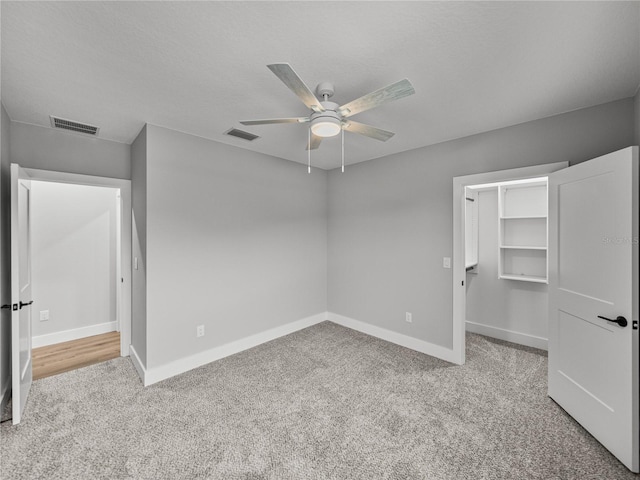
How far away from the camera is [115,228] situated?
4297 mm

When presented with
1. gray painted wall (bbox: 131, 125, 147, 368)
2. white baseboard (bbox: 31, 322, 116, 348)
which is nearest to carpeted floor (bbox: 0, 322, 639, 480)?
gray painted wall (bbox: 131, 125, 147, 368)

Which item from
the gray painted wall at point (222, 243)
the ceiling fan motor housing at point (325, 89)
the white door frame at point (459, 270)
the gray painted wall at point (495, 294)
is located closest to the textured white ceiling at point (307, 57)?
the ceiling fan motor housing at point (325, 89)

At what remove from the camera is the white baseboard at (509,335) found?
3.64 meters

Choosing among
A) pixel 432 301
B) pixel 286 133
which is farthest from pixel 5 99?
pixel 432 301

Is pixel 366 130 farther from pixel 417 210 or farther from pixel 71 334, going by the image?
pixel 71 334

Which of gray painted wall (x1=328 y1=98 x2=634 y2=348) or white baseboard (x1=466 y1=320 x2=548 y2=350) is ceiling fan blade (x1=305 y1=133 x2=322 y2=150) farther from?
white baseboard (x1=466 y1=320 x2=548 y2=350)

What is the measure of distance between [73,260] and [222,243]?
2375mm

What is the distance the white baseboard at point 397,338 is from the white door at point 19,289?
3.56 metres

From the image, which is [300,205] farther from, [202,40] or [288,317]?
[202,40]

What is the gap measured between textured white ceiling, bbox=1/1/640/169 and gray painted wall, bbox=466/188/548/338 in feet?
6.22

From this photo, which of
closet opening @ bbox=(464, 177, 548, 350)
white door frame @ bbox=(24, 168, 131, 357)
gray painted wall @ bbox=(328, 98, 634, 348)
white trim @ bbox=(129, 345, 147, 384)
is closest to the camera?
gray painted wall @ bbox=(328, 98, 634, 348)

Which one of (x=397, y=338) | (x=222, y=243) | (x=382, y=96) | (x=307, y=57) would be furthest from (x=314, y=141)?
(x=397, y=338)

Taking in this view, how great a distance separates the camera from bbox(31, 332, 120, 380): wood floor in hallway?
3.16 metres

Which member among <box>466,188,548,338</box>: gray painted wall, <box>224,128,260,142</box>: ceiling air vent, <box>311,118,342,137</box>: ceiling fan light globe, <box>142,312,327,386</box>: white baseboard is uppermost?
<box>224,128,260,142</box>: ceiling air vent
